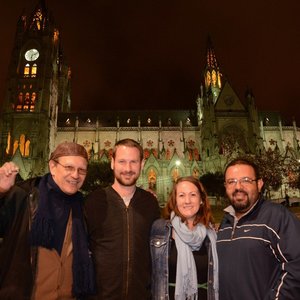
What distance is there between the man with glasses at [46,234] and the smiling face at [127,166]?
0.55 metres

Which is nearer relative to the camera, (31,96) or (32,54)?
(31,96)

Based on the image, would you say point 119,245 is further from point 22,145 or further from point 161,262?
point 22,145

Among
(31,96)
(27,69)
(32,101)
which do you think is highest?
Answer: (27,69)

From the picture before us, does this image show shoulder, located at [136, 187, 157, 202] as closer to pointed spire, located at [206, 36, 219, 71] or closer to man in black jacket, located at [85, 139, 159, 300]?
man in black jacket, located at [85, 139, 159, 300]

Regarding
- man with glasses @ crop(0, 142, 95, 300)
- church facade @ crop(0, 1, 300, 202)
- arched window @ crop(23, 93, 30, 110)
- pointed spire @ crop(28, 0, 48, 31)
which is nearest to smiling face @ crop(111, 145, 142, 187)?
man with glasses @ crop(0, 142, 95, 300)

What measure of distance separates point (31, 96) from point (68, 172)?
61.8 meters

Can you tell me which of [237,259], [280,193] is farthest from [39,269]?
[280,193]

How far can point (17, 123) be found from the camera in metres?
56.3

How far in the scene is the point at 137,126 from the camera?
224ft

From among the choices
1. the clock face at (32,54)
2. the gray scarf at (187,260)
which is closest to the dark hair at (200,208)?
the gray scarf at (187,260)

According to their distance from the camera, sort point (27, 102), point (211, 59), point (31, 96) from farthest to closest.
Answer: point (211, 59) < point (31, 96) < point (27, 102)

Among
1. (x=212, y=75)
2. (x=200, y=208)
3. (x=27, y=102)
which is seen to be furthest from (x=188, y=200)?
(x=212, y=75)

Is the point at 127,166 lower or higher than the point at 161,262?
higher

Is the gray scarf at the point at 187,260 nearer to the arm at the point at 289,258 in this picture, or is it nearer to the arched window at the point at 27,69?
the arm at the point at 289,258
